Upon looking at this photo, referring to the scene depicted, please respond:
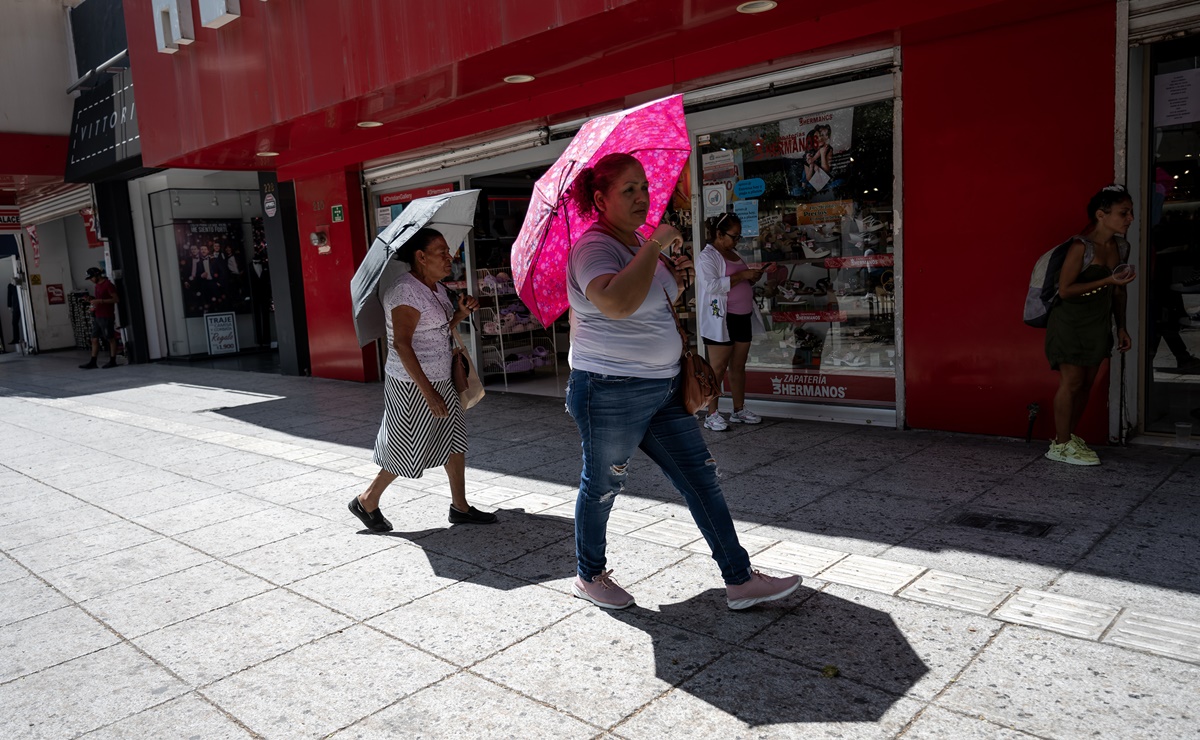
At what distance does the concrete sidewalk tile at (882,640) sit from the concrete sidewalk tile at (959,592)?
0.24 feet

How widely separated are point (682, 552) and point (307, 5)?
6.81 meters

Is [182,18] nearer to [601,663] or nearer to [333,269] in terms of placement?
[333,269]

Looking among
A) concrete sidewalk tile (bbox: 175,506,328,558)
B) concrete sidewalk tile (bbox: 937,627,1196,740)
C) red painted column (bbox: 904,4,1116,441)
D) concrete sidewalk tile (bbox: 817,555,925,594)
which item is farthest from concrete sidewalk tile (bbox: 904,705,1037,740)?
red painted column (bbox: 904,4,1116,441)

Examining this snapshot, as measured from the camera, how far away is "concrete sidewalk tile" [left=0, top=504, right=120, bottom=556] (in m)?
5.26

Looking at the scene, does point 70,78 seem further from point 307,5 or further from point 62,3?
point 307,5

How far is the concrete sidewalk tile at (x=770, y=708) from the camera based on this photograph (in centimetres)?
266

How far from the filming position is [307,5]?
8.26 m

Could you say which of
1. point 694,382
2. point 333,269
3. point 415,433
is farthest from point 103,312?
point 694,382

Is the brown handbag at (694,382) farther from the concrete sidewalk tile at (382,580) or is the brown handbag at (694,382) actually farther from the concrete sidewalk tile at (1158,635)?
the concrete sidewalk tile at (1158,635)

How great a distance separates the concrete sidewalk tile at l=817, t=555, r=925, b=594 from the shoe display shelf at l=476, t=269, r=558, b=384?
6706 mm

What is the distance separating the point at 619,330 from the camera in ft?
10.7

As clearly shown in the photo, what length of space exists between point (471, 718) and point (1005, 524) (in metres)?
2.97

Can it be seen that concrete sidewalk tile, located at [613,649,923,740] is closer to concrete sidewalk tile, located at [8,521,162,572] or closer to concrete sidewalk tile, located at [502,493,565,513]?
concrete sidewalk tile, located at [502,493,565,513]

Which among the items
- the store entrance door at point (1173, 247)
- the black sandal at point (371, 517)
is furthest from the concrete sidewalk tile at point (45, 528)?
the store entrance door at point (1173, 247)
